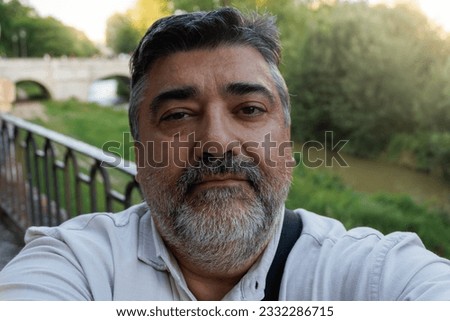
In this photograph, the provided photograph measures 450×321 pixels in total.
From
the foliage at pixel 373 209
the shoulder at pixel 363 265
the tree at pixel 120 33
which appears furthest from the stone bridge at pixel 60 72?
the foliage at pixel 373 209

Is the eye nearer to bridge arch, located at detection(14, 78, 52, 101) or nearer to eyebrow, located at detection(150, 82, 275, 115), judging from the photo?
eyebrow, located at detection(150, 82, 275, 115)

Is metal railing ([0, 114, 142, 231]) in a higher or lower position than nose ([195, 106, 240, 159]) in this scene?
lower

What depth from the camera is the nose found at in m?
0.55

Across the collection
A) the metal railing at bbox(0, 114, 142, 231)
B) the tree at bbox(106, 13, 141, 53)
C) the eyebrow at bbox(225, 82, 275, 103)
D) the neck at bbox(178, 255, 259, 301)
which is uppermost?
the tree at bbox(106, 13, 141, 53)

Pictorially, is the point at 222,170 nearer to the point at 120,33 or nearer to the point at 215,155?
the point at 215,155

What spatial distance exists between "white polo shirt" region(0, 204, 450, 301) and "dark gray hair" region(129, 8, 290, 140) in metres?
0.17

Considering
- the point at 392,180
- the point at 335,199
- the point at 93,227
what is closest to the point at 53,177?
the point at 93,227

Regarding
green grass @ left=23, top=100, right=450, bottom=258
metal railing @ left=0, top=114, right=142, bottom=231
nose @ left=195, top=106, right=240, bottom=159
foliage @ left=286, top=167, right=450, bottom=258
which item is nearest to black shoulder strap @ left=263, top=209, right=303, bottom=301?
nose @ left=195, top=106, right=240, bottom=159

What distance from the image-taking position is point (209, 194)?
1.86 feet

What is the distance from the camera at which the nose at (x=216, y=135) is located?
55 centimetres
